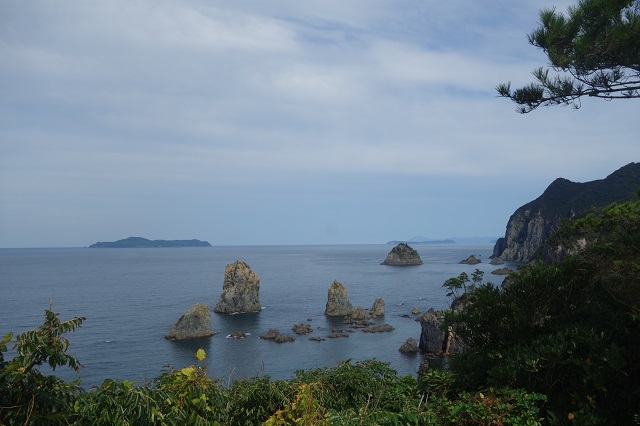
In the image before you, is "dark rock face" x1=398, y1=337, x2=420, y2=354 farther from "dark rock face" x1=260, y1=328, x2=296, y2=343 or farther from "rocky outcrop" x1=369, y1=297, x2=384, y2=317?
"rocky outcrop" x1=369, y1=297, x2=384, y2=317

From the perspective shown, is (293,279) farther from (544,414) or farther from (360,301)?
(544,414)

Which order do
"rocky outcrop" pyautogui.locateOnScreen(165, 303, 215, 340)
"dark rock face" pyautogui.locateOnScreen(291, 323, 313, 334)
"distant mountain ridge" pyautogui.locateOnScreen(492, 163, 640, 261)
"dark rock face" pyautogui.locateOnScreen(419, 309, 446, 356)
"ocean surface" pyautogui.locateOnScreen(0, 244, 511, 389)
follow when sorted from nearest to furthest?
1. "ocean surface" pyautogui.locateOnScreen(0, 244, 511, 389)
2. "dark rock face" pyautogui.locateOnScreen(419, 309, 446, 356)
3. "rocky outcrop" pyautogui.locateOnScreen(165, 303, 215, 340)
4. "dark rock face" pyautogui.locateOnScreen(291, 323, 313, 334)
5. "distant mountain ridge" pyautogui.locateOnScreen(492, 163, 640, 261)

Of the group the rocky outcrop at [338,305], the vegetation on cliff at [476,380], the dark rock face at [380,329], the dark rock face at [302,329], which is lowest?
the dark rock face at [380,329]

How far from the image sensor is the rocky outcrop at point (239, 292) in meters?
83.1

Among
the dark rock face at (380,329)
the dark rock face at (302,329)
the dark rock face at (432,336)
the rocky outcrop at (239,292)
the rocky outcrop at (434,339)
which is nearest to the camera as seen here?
the rocky outcrop at (434,339)

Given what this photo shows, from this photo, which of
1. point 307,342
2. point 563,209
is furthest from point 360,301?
point 563,209

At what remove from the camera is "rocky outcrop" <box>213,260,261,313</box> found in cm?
8306

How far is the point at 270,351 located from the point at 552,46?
48.0 meters

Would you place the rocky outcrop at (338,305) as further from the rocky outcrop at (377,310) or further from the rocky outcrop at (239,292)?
the rocky outcrop at (239,292)

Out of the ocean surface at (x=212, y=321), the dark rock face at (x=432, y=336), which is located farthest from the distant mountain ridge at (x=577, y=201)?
the dark rock face at (x=432, y=336)

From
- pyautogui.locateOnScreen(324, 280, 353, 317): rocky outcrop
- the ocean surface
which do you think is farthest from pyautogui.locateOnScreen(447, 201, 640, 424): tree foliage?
pyautogui.locateOnScreen(324, 280, 353, 317): rocky outcrop

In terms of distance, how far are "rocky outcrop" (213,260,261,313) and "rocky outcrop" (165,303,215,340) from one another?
61.4ft

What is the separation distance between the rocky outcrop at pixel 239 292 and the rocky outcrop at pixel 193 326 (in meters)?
18.7

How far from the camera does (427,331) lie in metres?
54.4
